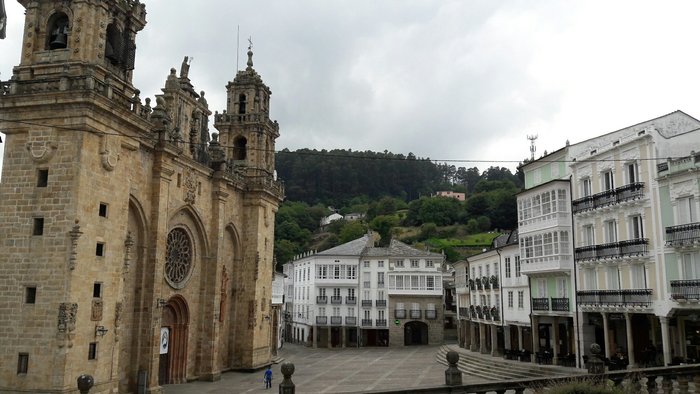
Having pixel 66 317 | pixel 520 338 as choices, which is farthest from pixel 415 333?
pixel 66 317

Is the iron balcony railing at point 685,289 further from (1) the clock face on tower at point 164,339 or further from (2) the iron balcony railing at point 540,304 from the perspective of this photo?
(1) the clock face on tower at point 164,339

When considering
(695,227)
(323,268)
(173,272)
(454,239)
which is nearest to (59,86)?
(173,272)

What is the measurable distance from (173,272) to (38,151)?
12.9 metres

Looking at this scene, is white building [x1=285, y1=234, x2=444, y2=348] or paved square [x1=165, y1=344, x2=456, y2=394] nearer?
paved square [x1=165, y1=344, x2=456, y2=394]

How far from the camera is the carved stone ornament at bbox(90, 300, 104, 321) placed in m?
22.2

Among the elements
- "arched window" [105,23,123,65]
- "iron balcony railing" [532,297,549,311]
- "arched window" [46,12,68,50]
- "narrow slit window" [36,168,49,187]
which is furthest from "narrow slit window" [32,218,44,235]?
"iron balcony railing" [532,297,549,311]

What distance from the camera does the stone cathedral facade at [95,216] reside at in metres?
21.0

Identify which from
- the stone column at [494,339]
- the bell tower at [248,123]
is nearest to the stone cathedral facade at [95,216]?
the bell tower at [248,123]

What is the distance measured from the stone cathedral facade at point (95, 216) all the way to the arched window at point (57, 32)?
53mm

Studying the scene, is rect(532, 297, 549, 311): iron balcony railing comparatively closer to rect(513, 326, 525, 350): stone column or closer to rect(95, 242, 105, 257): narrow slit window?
rect(513, 326, 525, 350): stone column

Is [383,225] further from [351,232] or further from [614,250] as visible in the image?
[614,250]

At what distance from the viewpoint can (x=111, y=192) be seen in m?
23.7

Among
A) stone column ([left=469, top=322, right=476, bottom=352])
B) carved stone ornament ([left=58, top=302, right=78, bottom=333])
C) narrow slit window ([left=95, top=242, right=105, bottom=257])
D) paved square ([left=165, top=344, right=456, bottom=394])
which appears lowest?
paved square ([left=165, top=344, right=456, bottom=394])

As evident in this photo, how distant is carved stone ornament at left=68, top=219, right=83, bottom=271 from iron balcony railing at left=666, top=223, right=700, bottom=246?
25.9 metres
